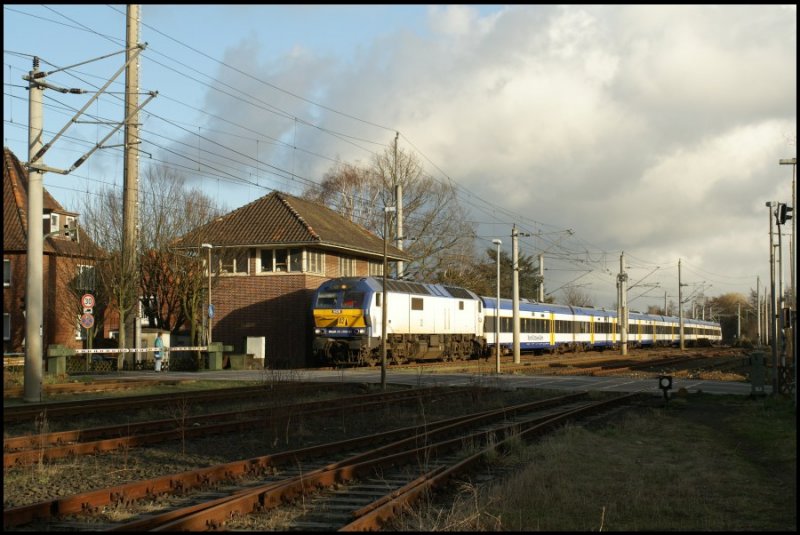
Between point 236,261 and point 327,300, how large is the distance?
8662 mm

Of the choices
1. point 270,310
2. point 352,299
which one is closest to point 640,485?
point 352,299

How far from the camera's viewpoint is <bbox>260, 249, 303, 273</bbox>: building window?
→ 139 ft

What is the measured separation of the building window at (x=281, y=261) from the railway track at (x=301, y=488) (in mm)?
27829

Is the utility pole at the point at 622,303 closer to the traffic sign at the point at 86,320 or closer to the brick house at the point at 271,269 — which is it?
the brick house at the point at 271,269

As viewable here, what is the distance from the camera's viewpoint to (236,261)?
4378cm

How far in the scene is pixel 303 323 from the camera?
41.8m

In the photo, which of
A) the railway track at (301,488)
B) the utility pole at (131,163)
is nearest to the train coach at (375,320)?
the utility pole at (131,163)

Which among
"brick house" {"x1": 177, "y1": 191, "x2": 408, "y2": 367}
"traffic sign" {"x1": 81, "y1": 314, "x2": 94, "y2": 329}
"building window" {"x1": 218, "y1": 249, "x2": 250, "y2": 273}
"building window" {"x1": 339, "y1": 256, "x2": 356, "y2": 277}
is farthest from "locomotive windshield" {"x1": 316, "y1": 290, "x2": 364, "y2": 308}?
"traffic sign" {"x1": 81, "y1": 314, "x2": 94, "y2": 329}

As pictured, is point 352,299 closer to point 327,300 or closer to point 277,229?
point 327,300

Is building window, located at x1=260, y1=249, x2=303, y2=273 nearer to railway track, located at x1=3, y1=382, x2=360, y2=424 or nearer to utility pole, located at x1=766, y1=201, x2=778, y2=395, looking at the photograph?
railway track, located at x1=3, y1=382, x2=360, y2=424

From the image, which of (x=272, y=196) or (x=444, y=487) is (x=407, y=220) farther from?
(x=444, y=487)

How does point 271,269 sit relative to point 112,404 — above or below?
above

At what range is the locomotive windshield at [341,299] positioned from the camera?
36.3 metres

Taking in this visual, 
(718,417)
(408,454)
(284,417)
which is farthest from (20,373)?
(718,417)
